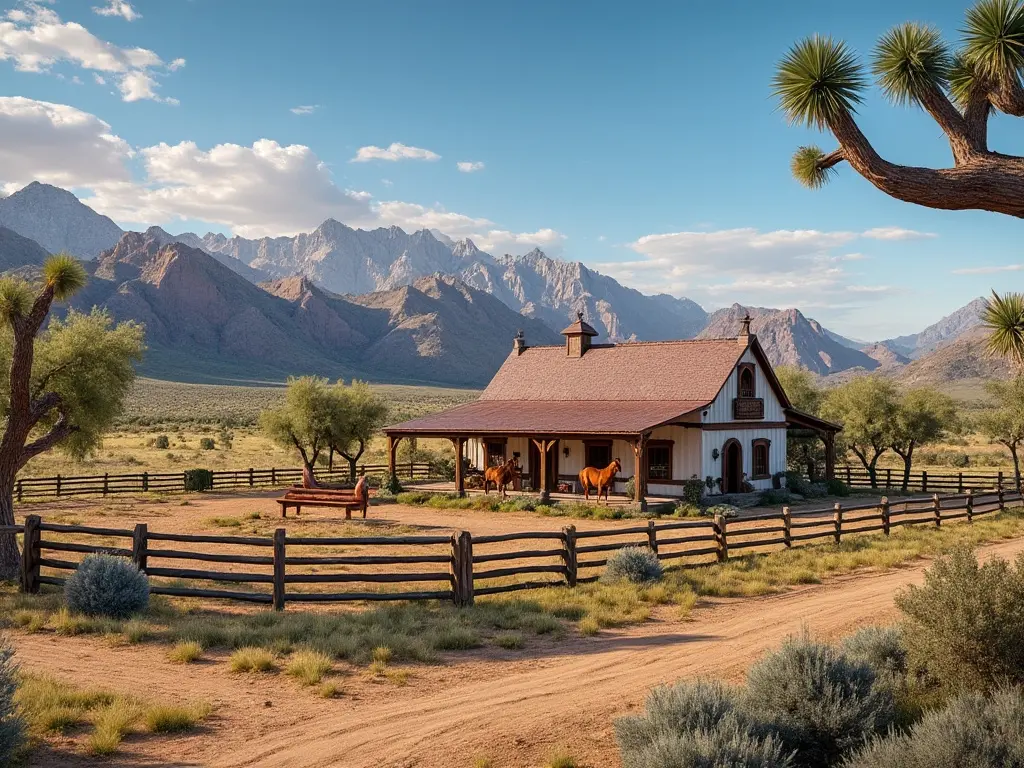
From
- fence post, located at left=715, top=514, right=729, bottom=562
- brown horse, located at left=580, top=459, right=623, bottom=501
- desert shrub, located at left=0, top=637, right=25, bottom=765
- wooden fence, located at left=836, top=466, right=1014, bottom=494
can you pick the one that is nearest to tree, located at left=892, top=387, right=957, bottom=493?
wooden fence, located at left=836, top=466, right=1014, bottom=494

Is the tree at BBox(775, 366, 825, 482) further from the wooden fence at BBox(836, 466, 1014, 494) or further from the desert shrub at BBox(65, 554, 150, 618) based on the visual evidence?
the desert shrub at BBox(65, 554, 150, 618)

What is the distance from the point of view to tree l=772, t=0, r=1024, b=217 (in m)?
6.13

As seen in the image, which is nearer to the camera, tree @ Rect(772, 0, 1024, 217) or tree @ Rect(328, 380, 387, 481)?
tree @ Rect(772, 0, 1024, 217)

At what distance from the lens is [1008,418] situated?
34.3 metres

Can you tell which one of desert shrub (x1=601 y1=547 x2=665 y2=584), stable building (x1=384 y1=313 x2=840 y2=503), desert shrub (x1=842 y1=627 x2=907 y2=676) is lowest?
desert shrub (x1=601 y1=547 x2=665 y2=584)

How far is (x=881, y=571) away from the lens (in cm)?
1589

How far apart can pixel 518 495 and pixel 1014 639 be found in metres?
23.8

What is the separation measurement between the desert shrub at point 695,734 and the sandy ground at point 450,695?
2.61ft

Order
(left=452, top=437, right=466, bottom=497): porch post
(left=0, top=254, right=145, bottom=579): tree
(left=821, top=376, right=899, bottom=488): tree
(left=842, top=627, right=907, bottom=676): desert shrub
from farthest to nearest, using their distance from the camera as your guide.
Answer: (left=821, top=376, right=899, bottom=488): tree → (left=452, top=437, right=466, bottom=497): porch post → (left=0, top=254, right=145, bottom=579): tree → (left=842, top=627, right=907, bottom=676): desert shrub

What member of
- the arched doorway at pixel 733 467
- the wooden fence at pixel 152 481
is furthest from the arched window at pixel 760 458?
the wooden fence at pixel 152 481

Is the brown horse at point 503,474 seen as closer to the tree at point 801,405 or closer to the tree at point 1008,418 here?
the tree at point 801,405

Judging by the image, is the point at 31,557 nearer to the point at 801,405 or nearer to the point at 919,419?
the point at 919,419

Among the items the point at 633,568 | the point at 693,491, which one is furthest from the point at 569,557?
the point at 693,491

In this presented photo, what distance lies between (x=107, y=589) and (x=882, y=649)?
32.9 feet
